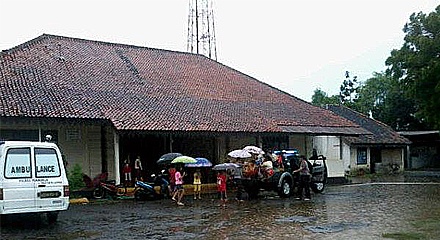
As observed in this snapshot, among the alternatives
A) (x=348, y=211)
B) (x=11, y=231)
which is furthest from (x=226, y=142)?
(x=11, y=231)

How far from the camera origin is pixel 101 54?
1225 inches

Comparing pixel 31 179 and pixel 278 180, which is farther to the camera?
pixel 278 180

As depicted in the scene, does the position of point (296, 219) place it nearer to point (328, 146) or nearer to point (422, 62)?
point (422, 62)

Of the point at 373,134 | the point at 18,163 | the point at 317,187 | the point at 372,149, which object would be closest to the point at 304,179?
the point at 317,187

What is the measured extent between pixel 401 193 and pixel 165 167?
9.94 m

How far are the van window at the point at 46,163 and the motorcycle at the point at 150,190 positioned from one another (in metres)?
7.84

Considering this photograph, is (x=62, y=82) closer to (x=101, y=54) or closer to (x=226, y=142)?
(x=101, y=54)

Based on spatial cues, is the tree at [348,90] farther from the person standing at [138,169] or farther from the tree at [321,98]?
the person standing at [138,169]

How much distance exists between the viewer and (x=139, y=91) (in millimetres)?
28312

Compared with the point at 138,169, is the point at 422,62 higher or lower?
higher

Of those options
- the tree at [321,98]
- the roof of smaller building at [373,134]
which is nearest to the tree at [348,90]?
the tree at [321,98]

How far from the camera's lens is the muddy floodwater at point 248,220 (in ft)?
42.3

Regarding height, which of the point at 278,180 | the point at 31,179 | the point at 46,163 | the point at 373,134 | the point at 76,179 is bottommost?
the point at 278,180

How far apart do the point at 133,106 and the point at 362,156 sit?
24.0 m
